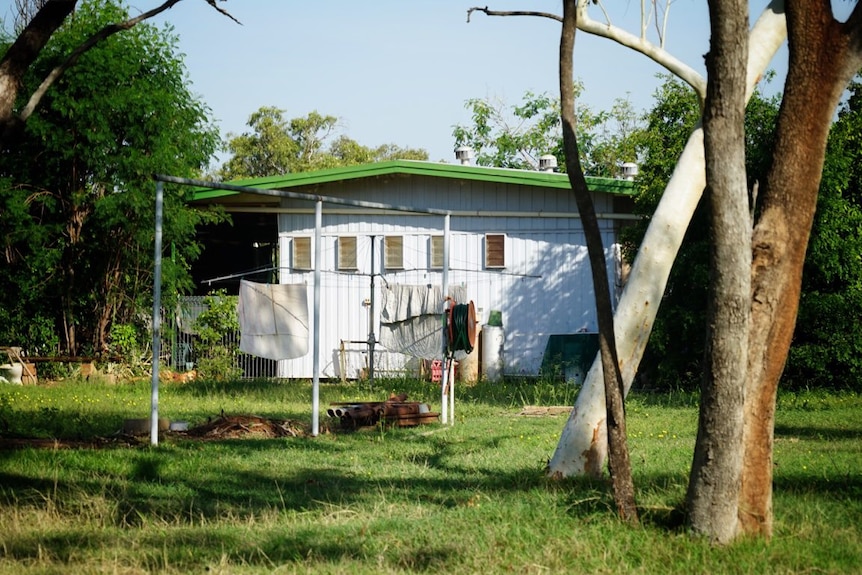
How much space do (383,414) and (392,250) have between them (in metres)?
10.6

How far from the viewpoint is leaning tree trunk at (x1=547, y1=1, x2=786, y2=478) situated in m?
9.00

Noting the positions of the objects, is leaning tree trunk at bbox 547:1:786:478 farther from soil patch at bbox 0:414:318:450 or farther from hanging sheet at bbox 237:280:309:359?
hanging sheet at bbox 237:280:309:359

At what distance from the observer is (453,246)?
2350 centimetres

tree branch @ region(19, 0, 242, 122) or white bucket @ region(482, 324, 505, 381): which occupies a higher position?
tree branch @ region(19, 0, 242, 122)

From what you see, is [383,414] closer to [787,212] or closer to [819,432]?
[819,432]

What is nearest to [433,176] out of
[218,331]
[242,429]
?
[218,331]

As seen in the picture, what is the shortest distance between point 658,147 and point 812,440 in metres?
15.6

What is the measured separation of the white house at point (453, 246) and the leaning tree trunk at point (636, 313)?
13.0 metres

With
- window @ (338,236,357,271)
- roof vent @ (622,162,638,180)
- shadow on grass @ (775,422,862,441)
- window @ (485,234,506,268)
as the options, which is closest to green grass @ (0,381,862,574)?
shadow on grass @ (775,422,862,441)

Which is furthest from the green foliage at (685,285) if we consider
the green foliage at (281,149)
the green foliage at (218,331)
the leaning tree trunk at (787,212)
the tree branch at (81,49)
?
the green foliage at (281,149)

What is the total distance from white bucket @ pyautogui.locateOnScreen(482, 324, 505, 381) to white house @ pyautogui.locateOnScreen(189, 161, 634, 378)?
41cm

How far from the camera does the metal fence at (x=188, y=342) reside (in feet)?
74.6

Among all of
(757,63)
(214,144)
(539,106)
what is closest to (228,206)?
(214,144)

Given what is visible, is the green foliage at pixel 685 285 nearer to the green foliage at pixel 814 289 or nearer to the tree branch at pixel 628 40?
the green foliage at pixel 814 289
